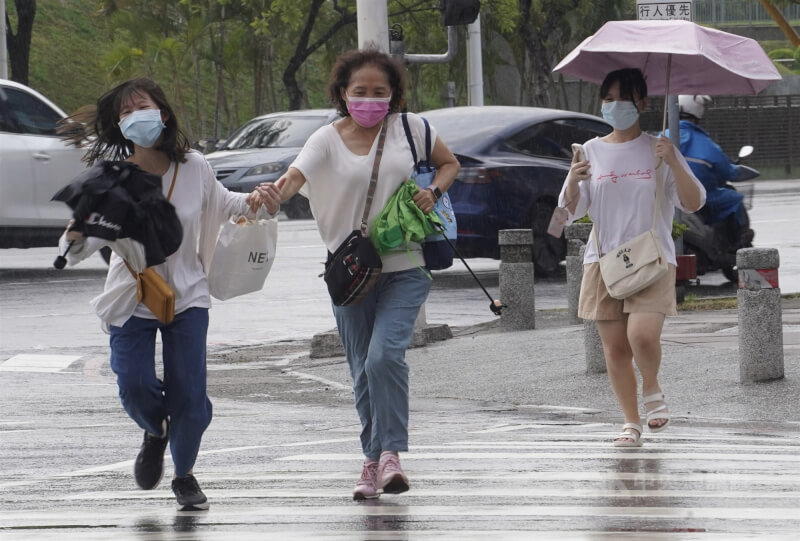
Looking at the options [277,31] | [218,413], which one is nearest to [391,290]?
[218,413]

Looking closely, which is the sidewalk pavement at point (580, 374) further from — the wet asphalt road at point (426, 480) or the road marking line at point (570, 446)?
the road marking line at point (570, 446)

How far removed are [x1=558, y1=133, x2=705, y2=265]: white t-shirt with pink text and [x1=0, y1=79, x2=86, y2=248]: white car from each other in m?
10.3

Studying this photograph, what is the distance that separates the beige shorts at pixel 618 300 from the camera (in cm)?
788

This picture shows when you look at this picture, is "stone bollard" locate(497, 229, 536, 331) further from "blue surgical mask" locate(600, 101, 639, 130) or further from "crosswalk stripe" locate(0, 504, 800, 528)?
"crosswalk stripe" locate(0, 504, 800, 528)

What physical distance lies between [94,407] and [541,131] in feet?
27.8

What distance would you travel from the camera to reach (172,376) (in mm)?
6199

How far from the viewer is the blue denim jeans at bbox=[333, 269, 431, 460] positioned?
6.50 meters

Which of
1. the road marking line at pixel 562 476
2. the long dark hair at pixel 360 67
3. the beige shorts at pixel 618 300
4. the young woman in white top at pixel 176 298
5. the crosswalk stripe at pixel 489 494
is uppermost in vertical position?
the long dark hair at pixel 360 67

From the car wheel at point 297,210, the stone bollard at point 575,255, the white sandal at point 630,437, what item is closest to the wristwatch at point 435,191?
the white sandal at point 630,437

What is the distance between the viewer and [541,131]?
691 inches

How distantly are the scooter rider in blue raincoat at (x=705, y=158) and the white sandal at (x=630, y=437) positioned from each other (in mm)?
6752

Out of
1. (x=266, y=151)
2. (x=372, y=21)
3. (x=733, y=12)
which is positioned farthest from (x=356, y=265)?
(x=733, y=12)

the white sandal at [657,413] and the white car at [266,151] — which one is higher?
the white sandal at [657,413]

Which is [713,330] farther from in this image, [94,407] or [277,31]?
[277,31]
